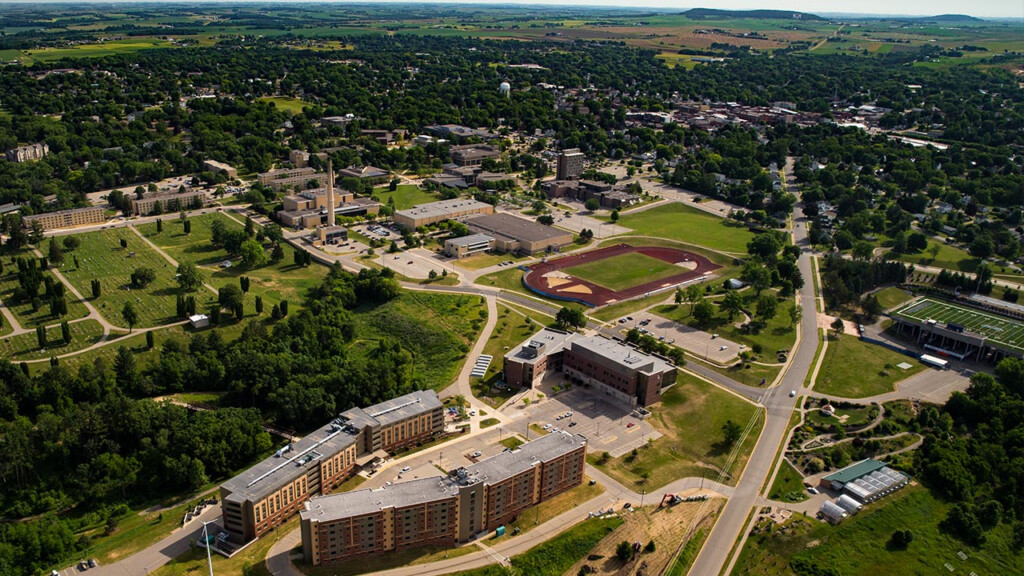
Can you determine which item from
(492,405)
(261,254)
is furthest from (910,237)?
(261,254)

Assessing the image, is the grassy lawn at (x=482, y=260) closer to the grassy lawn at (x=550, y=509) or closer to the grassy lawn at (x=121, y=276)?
the grassy lawn at (x=121, y=276)

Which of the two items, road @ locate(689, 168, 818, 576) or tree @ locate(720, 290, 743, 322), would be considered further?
tree @ locate(720, 290, 743, 322)

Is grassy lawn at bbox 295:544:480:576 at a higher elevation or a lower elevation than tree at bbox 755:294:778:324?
lower

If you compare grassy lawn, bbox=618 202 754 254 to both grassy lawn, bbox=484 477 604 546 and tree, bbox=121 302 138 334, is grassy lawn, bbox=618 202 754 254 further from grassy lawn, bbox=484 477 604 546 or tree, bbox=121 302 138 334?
tree, bbox=121 302 138 334

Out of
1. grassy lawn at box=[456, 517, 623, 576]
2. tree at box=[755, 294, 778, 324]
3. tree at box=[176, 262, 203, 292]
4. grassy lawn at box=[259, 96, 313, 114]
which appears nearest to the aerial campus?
A: grassy lawn at box=[456, 517, 623, 576]

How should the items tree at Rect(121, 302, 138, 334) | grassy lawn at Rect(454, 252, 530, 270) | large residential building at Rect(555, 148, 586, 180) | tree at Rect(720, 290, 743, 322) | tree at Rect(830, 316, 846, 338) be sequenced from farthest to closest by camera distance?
large residential building at Rect(555, 148, 586, 180)
grassy lawn at Rect(454, 252, 530, 270)
tree at Rect(720, 290, 743, 322)
tree at Rect(830, 316, 846, 338)
tree at Rect(121, 302, 138, 334)

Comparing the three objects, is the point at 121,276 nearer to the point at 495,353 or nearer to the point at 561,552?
the point at 495,353

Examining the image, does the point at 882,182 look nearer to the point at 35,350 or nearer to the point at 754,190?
the point at 754,190

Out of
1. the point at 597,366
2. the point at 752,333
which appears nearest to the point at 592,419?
the point at 597,366
